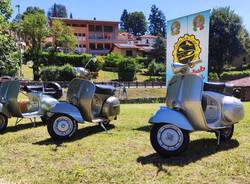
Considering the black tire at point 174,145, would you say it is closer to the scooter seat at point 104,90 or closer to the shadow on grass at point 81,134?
the shadow on grass at point 81,134

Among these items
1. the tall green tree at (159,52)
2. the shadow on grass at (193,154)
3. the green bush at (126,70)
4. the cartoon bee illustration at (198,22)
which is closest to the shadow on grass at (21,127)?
the shadow on grass at (193,154)

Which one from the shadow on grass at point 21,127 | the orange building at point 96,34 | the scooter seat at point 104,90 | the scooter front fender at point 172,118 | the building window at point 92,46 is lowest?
the shadow on grass at point 21,127

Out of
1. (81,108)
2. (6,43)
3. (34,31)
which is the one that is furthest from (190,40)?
(34,31)

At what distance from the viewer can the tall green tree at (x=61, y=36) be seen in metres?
53.9

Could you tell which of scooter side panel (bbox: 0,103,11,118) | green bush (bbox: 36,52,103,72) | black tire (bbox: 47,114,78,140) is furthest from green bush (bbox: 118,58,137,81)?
black tire (bbox: 47,114,78,140)

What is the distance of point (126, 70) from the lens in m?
42.0

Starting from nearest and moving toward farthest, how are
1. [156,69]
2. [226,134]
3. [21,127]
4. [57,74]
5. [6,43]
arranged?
1. [226,134]
2. [21,127]
3. [6,43]
4. [57,74]
5. [156,69]

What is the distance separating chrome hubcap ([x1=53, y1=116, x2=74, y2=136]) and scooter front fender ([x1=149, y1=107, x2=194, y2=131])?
2.02 m

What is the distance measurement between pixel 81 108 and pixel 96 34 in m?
68.4

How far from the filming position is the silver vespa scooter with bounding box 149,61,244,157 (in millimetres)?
5316

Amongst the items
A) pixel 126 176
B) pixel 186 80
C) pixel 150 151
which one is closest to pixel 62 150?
pixel 150 151

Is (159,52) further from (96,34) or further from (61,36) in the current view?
(96,34)

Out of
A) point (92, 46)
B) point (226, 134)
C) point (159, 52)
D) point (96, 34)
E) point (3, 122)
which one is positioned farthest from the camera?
point (92, 46)

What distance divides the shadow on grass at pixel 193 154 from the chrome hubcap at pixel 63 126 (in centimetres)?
189
